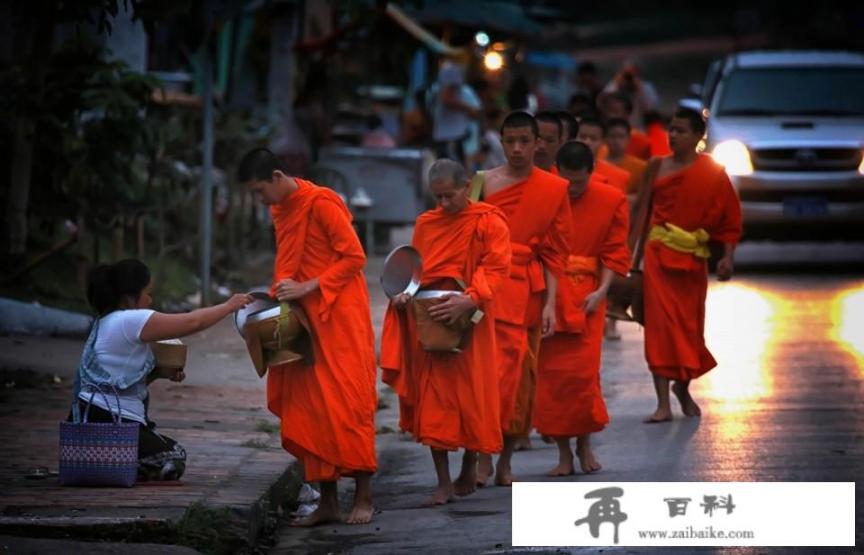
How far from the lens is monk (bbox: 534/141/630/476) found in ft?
30.8

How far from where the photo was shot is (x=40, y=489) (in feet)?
25.8

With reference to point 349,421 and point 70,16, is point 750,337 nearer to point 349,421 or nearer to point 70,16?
point 70,16

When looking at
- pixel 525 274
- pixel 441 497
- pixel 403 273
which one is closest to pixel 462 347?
pixel 403 273

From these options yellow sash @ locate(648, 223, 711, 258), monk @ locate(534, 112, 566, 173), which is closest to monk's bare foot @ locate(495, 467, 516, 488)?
monk @ locate(534, 112, 566, 173)

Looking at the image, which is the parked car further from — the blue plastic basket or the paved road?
the blue plastic basket

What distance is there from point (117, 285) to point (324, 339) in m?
0.90

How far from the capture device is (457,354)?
8.57m

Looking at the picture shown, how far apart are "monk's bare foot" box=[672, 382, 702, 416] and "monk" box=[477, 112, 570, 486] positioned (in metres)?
1.86

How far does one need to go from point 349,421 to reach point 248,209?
11207mm

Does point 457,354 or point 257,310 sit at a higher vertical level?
point 257,310

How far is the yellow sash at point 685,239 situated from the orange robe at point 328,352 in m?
3.43

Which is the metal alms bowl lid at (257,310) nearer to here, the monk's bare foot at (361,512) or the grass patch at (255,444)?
the monk's bare foot at (361,512)

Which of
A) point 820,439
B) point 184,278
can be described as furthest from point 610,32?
point 820,439

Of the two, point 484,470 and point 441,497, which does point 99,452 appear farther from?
point 484,470
